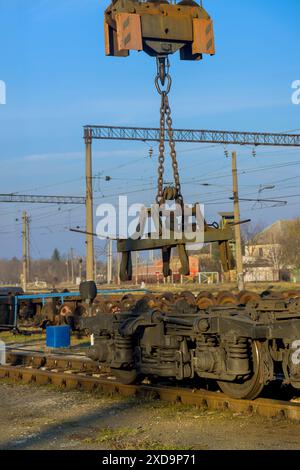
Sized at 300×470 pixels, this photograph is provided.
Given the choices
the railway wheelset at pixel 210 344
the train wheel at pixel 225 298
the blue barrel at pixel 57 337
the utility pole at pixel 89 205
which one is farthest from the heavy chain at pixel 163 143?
A: the utility pole at pixel 89 205

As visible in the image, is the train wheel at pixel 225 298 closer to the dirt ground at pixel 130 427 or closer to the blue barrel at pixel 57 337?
the blue barrel at pixel 57 337

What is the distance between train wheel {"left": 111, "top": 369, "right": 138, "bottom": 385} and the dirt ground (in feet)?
1.74

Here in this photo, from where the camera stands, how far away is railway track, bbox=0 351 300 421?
27.2 feet

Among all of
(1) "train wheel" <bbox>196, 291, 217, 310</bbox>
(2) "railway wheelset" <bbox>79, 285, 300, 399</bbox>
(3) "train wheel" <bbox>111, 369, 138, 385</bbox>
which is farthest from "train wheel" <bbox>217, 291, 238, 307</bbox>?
(3) "train wheel" <bbox>111, 369, 138, 385</bbox>

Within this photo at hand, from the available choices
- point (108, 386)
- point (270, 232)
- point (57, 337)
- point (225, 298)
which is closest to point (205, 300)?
Answer: point (225, 298)

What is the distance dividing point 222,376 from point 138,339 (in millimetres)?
1941

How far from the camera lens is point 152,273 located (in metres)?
94.2

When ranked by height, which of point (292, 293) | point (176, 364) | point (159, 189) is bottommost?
point (176, 364)

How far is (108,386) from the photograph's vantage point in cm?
1059

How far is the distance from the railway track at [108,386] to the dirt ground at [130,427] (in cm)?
17
